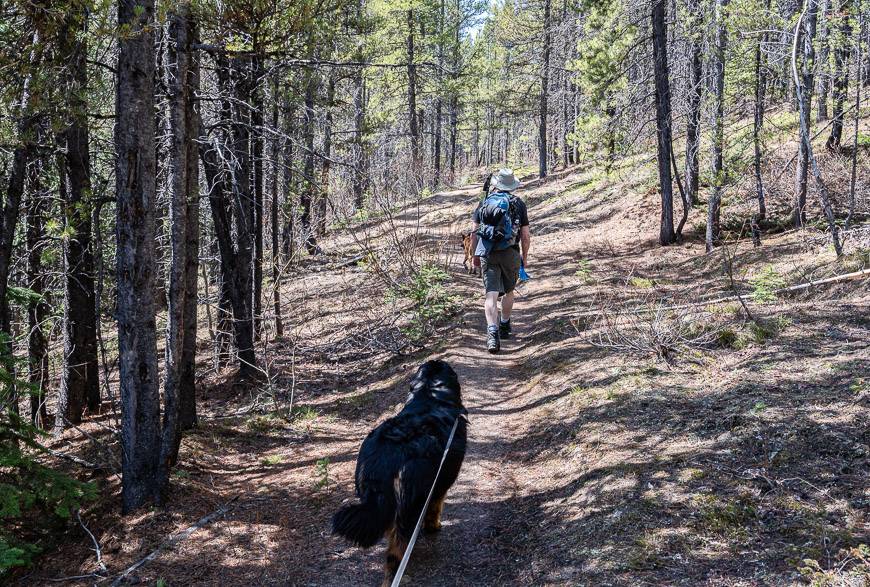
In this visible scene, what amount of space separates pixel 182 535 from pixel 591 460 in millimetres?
3347

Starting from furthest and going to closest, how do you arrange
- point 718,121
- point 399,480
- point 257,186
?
1. point 718,121
2. point 257,186
3. point 399,480

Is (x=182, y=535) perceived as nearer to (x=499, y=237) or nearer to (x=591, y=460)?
(x=591, y=460)

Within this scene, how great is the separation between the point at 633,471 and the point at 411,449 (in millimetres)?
1666

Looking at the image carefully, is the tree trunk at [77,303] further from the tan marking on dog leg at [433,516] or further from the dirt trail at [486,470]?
the tan marking on dog leg at [433,516]

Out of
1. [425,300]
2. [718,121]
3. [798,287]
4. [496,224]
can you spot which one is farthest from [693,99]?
[496,224]

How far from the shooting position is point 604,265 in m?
13.9

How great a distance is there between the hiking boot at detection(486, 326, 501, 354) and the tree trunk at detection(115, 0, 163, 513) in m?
4.52

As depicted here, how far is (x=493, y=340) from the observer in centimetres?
834

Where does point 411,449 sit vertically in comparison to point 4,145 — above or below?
below

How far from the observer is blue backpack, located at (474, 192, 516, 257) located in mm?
7895

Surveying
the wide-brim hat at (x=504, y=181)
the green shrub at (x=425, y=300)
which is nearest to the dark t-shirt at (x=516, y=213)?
the wide-brim hat at (x=504, y=181)

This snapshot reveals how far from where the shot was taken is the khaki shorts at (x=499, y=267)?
26.5 feet

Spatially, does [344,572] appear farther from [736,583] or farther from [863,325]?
[863,325]

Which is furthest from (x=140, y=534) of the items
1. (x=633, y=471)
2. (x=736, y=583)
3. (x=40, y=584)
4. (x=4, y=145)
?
(x=4, y=145)
